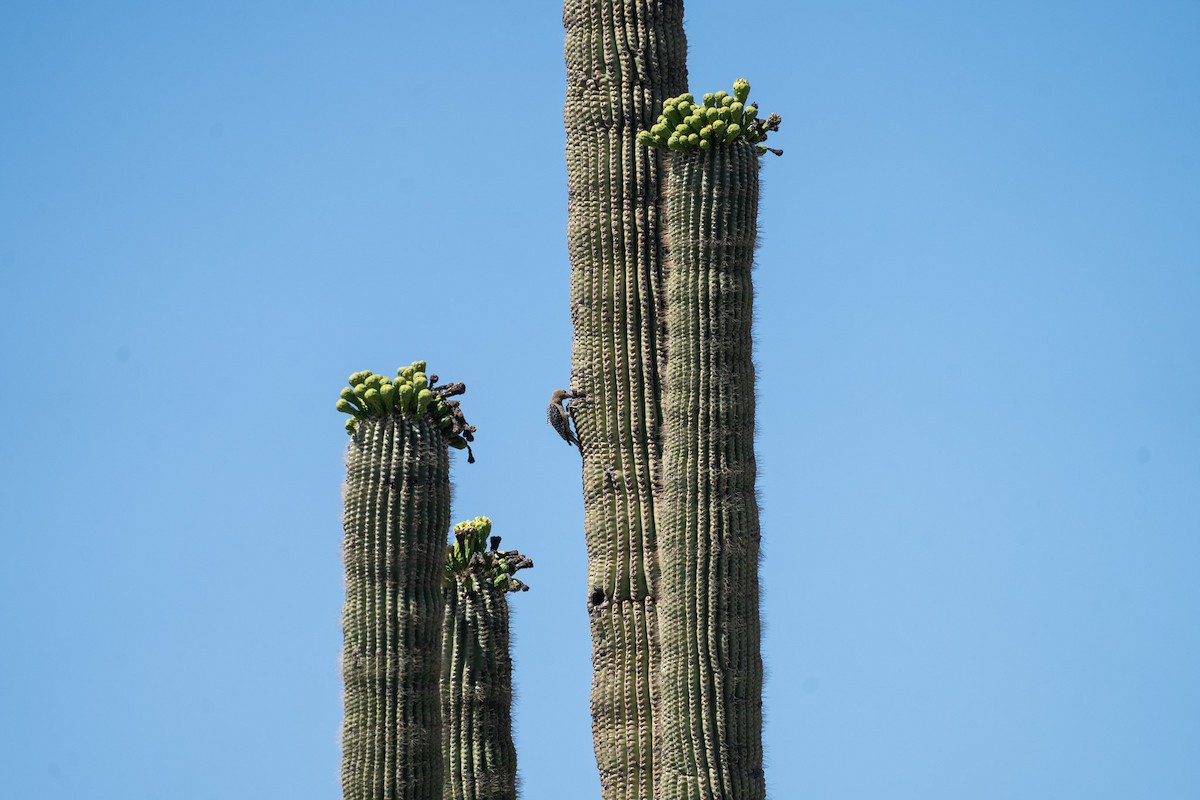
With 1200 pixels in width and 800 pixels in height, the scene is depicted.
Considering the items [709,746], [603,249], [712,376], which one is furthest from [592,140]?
[709,746]

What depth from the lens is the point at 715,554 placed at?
1400cm

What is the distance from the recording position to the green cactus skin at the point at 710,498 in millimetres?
13852

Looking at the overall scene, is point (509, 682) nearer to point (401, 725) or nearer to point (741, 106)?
point (401, 725)

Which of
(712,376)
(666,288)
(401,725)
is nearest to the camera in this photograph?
(401,725)

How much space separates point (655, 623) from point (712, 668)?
1101mm

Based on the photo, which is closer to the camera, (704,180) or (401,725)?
(401,725)

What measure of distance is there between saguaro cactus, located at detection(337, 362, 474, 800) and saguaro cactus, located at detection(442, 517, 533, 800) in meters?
1.46

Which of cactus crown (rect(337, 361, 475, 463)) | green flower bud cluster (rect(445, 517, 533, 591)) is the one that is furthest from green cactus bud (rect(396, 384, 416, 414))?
green flower bud cluster (rect(445, 517, 533, 591))

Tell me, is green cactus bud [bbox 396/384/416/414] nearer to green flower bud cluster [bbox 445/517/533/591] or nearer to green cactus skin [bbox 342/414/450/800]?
green cactus skin [bbox 342/414/450/800]

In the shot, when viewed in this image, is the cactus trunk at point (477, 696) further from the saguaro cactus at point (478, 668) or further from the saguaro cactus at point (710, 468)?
the saguaro cactus at point (710, 468)

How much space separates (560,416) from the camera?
15359 mm

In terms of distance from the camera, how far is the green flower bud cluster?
15359 millimetres

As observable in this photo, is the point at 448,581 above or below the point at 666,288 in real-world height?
below

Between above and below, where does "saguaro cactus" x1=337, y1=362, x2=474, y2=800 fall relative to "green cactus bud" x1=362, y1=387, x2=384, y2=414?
below
